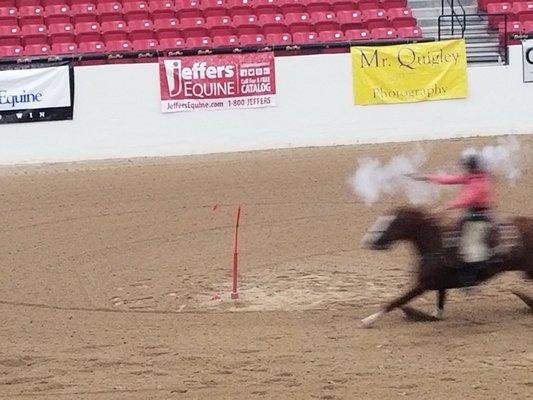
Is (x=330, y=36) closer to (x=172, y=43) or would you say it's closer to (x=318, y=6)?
(x=318, y=6)

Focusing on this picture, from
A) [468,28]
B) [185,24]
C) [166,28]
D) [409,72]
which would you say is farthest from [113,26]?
[468,28]

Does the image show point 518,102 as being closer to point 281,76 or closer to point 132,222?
point 281,76

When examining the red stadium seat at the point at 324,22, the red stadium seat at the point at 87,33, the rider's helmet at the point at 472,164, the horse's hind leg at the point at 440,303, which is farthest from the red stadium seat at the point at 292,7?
the rider's helmet at the point at 472,164

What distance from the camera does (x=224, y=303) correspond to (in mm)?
12812

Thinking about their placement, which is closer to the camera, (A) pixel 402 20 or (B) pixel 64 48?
(B) pixel 64 48

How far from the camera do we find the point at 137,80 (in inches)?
969

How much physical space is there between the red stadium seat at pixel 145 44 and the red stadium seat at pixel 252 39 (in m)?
2.16

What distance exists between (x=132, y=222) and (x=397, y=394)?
9.32m

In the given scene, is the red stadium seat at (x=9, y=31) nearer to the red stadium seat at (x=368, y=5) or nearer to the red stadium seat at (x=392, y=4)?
the red stadium seat at (x=368, y=5)

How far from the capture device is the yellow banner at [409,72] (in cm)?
2575

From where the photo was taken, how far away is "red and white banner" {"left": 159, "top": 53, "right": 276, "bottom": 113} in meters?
24.8

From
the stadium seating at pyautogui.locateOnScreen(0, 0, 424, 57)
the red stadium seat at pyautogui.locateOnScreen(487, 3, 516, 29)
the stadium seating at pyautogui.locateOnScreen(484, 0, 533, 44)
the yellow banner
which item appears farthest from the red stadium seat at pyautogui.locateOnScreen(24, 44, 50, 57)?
the red stadium seat at pyautogui.locateOnScreen(487, 3, 516, 29)

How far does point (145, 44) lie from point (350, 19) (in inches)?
221

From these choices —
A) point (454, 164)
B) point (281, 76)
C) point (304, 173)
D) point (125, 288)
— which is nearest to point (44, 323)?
point (125, 288)
